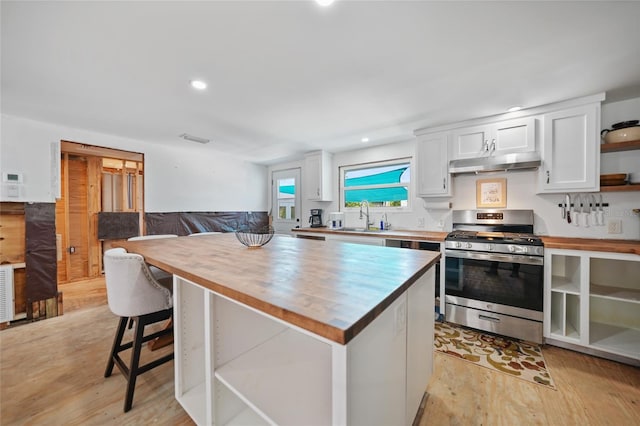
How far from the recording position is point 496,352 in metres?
2.10

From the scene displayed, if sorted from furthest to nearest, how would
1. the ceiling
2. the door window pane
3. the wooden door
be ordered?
the door window pane
the wooden door
the ceiling

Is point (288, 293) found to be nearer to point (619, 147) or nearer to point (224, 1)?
point (224, 1)

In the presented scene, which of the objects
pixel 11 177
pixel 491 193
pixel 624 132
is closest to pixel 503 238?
pixel 491 193

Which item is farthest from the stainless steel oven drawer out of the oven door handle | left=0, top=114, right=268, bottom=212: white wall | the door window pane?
left=0, top=114, right=268, bottom=212: white wall

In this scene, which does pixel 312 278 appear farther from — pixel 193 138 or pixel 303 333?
pixel 193 138

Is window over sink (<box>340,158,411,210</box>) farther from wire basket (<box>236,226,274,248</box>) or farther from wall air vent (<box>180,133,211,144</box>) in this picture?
wire basket (<box>236,226,274,248</box>)

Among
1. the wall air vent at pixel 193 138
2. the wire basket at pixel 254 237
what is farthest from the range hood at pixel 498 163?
the wall air vent at pixel 193 138

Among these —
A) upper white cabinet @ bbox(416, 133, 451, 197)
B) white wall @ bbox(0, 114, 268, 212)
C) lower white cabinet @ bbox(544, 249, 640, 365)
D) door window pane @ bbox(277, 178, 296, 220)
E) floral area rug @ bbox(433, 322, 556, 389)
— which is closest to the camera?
floral area rug @ bbox(433, 322, 556, 389)

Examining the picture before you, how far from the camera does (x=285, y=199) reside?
5320 mm

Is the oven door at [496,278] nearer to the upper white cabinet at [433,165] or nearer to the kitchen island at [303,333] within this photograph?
the upper white cabinet at [433,165]

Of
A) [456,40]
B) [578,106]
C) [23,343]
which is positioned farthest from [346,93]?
[23,343]

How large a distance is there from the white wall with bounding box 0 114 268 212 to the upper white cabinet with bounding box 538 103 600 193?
4562 millimetres

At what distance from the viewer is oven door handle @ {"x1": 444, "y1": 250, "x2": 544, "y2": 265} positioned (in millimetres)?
2164

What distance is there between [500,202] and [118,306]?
375cm
